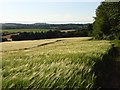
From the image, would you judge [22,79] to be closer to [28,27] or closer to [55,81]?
[55,81]

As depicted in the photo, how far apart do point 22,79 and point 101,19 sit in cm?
7149

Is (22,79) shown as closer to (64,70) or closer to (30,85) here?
(30,85)

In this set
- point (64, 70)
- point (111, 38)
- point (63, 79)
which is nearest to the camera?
point (63, 79)

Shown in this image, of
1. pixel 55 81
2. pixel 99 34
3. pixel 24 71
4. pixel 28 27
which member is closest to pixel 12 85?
pixel 55 81

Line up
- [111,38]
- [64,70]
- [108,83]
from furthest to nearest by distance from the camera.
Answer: [111,38] → [108,83] → [64,70]

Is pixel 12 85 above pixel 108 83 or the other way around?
above

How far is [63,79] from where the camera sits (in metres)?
7.93

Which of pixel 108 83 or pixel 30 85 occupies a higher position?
pixel 30 85

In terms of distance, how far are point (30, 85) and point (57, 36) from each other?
307ft

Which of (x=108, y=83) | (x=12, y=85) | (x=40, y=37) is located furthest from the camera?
(x=40, y=37)

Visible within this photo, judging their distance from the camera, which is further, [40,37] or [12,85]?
[40,37]

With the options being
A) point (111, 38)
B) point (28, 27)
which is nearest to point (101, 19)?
point (111, 38)

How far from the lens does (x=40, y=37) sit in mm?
96062

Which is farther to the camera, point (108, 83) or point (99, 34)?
point (99, 34)
